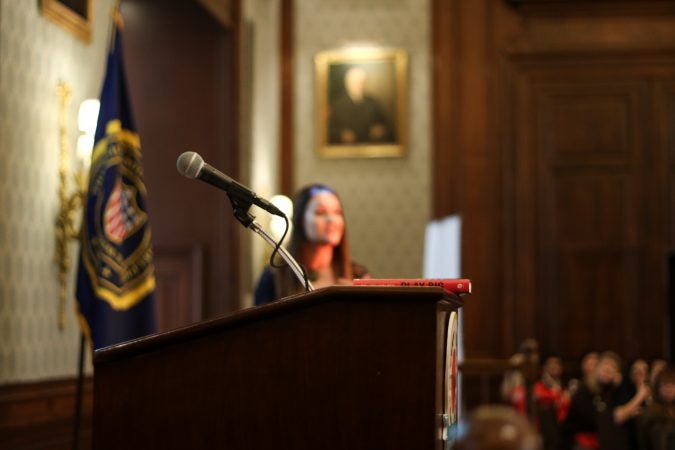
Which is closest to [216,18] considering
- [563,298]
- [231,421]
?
[563,298]

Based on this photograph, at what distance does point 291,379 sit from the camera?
8.59ft

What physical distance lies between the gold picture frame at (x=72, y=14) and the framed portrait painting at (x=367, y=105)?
5757 mm

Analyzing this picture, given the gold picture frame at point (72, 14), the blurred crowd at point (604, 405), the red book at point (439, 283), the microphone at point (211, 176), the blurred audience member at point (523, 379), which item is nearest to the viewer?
the red book at point (439, 283)

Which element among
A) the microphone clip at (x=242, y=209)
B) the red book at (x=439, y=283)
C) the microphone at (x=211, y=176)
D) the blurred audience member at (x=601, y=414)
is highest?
the microphone at (x=211, y=176)

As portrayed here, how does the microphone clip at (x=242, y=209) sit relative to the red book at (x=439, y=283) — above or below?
above

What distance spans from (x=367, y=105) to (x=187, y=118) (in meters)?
2.98

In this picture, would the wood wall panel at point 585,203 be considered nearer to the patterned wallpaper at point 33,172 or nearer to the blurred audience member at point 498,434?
the patterned wallpaper at point 33,172

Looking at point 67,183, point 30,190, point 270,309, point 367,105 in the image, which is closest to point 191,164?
point 270,309

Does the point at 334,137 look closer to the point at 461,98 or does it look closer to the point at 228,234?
the point at 461,98

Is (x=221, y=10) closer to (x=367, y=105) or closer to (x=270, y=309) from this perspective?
(x=367, y=105)

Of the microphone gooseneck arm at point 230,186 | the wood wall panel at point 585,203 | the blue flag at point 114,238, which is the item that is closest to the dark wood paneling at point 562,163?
the wood wall panel at point 585,203

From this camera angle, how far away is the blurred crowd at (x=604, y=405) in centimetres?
995

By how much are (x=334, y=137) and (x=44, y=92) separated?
21.2 feet

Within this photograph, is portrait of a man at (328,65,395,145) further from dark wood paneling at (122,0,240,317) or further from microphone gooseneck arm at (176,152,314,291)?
microphone gooseneck arm at (176,152,314,291)
